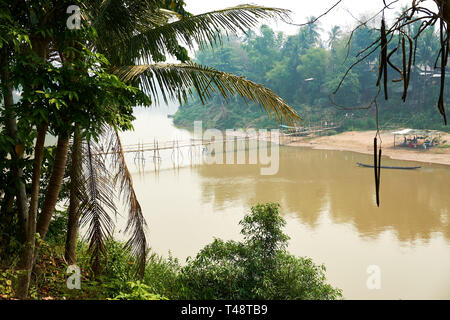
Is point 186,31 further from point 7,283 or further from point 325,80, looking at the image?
point 325,80

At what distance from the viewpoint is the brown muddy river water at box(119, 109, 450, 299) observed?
575cm

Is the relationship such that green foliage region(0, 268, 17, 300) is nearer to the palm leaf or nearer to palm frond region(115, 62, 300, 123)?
the palm leaf

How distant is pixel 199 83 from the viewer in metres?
2.77

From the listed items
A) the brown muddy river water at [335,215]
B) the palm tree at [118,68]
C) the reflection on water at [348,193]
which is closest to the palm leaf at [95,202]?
the palm tree at [118,68]

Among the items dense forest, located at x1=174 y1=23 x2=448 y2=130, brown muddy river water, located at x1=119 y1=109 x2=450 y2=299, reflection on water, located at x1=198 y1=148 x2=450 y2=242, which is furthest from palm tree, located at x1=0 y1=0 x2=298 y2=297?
dense forest, located at x1=174 y1=23 x2=448 y2=130

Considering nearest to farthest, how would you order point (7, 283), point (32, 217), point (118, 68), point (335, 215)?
point (32, 217) → point (7, 283) → point (118, 68) → point (335, 215)

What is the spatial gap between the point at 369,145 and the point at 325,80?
7.58m

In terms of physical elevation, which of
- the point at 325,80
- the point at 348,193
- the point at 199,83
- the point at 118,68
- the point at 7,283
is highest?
the point at 325,80

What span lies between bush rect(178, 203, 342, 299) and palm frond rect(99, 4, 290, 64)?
1810mm

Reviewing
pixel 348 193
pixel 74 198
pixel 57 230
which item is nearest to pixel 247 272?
pixel 74 198

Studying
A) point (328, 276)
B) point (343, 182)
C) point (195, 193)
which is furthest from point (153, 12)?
point (343, 182)

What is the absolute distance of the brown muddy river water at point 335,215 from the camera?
18.9 ft

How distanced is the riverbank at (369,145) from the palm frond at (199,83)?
1367 centimetres

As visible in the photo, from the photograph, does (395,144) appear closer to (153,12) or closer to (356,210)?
(356,210)
